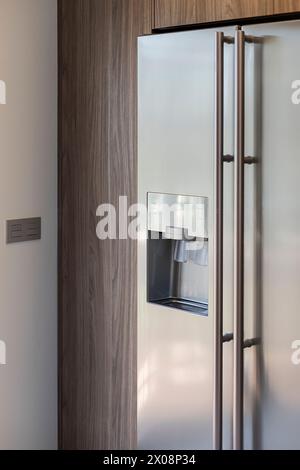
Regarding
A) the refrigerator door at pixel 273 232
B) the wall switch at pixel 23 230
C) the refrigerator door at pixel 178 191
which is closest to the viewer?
the refrigerator door at pixel 273 232

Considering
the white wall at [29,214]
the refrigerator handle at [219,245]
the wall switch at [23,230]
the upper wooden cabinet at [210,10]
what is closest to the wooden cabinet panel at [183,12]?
the upper wooden cabinet at [210,10]

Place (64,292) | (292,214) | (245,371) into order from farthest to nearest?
(64,292) → (245,371) → (292,214)

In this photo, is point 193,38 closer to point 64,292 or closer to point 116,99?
point 116,99

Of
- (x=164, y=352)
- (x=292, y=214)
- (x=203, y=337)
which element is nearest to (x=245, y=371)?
(x=203, y=337)

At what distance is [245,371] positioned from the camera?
A: 1.75 meters

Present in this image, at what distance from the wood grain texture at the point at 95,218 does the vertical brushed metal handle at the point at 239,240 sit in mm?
406

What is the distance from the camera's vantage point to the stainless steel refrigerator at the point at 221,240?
5.42 ft

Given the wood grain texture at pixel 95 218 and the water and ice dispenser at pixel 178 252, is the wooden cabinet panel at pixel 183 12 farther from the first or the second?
the water and ice dispenser at pixel 178 252

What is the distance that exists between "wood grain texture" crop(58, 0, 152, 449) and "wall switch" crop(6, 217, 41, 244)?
10 cm

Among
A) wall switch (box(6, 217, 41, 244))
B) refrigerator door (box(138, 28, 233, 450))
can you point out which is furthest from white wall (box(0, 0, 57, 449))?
refrigerator door (box(138, 28, 233, 450))

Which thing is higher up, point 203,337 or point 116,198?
point 116,198

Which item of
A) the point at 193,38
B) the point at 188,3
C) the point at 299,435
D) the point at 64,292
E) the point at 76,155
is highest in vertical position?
the point at 188,3

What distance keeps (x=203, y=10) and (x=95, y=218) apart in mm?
741

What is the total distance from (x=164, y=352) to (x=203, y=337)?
0.15 metres
